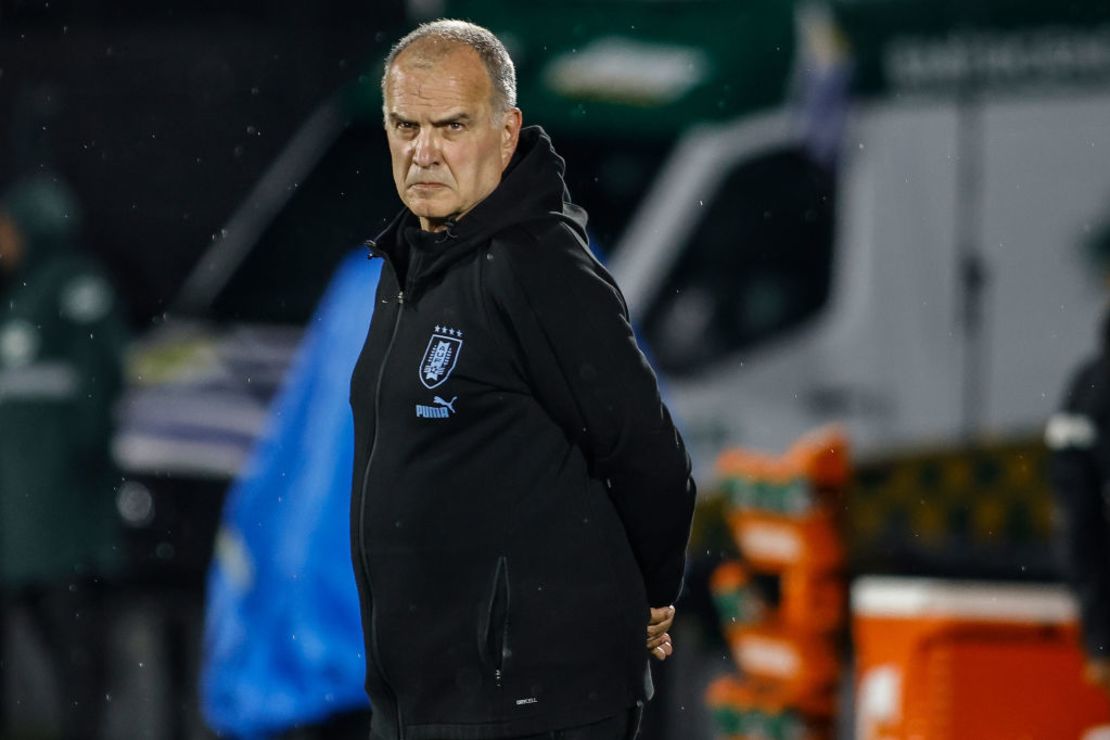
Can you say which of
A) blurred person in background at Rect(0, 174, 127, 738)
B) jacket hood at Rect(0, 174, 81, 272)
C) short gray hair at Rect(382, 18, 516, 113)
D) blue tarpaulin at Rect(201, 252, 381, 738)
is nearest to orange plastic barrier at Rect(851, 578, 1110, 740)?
blue tarpaulin at Rect(201, 252, 381, 738)

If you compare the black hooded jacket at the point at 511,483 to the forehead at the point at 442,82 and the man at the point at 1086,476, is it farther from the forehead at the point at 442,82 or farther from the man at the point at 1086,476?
the man at the point at 1086,476

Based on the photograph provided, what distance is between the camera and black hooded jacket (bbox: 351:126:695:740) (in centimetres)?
337

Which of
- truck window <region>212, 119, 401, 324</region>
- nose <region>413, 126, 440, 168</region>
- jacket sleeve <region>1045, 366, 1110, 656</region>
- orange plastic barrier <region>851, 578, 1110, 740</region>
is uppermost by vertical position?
nose <region>413, 126, 440, 168</region>

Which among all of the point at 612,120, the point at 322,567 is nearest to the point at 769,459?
the point at 612,120

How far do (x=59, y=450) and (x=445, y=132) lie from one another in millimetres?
5331

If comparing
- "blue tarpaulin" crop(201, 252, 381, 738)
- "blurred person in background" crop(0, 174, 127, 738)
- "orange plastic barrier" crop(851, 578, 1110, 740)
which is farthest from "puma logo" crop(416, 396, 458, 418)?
"blurred person in background" crop(0, 174, 127, 738)

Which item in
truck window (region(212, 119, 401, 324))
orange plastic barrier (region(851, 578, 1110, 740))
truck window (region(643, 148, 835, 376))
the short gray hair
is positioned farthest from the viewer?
truck window (region(212, 119, 401, 324))

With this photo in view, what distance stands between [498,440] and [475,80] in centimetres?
52

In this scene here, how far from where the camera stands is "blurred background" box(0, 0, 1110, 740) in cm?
745

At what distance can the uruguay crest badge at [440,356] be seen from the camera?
3.37 m

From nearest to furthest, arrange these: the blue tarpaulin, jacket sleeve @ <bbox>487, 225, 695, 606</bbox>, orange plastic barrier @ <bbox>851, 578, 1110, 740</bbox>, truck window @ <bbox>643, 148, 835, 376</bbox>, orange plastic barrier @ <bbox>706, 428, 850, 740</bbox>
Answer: jacket sleeve @ <bbox>487, 225, 695, 606</bbox>, the blue tarpaulin, orange plastic barrier @ <bbox>851, 578, 1110, 740</bbox>, orange plastic barrier @ <bbox>706, 428, 850, 740</bbox>, truck window @ <bbox>643, 148, 835, 376</bbox>

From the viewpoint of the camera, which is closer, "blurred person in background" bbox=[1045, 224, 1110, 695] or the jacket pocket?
the jacket pocket

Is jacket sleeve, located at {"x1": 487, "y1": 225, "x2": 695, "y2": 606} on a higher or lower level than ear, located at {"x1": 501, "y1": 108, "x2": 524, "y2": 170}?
lower

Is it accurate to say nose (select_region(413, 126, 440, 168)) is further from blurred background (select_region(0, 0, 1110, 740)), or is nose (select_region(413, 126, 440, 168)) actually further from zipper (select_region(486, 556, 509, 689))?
blurred background (select_region(0, 0, 1110, 740))
